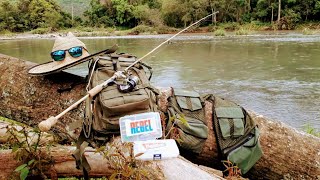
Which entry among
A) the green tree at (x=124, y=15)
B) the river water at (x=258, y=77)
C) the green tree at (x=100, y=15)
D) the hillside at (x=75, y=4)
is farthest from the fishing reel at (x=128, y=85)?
the hillside at (x=75, y=4)

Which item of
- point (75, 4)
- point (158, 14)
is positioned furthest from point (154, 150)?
point (75, 4)

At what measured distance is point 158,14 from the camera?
58125 millimetres

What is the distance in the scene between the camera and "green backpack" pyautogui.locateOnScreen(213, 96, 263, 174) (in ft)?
9.02

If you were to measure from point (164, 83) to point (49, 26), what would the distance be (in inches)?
2295

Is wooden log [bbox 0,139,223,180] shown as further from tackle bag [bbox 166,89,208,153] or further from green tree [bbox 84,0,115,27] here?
green tree [bbox 84,0,115,27]

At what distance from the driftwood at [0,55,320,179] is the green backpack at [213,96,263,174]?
3.3 inches

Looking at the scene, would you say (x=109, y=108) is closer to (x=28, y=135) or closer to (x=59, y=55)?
(x=59, y=55)

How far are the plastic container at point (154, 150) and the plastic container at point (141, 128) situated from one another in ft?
0.23

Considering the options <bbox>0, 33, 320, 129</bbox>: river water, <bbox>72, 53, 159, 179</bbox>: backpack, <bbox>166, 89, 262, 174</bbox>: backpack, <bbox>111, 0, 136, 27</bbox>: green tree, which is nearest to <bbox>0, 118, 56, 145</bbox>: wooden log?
<bbox>72, 53, 159, 179</bbox>: backpack

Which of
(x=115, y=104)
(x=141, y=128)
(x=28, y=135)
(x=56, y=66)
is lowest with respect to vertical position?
(x=28, y=135)

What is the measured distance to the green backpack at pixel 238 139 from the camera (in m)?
2.75

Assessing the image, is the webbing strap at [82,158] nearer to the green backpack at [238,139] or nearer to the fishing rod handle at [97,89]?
the fishing rod handle at [97,89]

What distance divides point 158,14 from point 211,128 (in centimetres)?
5653

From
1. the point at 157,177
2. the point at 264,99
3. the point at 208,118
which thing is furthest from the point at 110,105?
the point at 264,99
